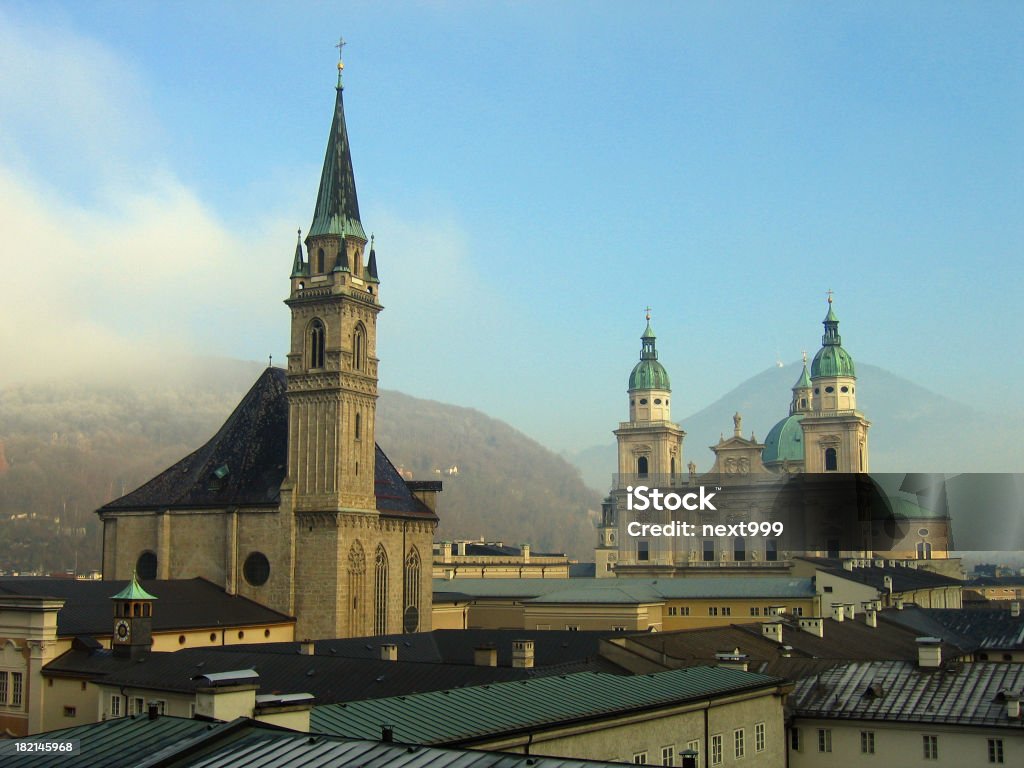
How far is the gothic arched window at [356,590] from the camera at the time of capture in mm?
77188

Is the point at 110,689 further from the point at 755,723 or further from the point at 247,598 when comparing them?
the point at 247,598

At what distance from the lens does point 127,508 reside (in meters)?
82.6

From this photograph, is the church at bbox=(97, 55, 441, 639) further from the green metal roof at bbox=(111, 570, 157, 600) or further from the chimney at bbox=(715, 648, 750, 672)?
the chimney at bbox=(715, 648, 750, 672)

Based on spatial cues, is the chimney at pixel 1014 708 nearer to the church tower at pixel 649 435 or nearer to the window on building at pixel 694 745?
the window on building at pixel 694 745

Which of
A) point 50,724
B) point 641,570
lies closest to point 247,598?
point 50,724

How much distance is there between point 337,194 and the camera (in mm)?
82562

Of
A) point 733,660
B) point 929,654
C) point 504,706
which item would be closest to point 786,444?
point 733,660

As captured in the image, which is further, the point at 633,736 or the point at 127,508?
the point at 127,508

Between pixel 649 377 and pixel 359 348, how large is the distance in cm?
9744

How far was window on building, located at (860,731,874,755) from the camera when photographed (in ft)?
130

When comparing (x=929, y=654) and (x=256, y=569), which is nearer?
(x=929, y=654)

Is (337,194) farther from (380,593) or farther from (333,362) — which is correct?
(380,593)

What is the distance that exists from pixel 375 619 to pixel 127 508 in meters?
17.4

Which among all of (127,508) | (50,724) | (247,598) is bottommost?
(50,724)
